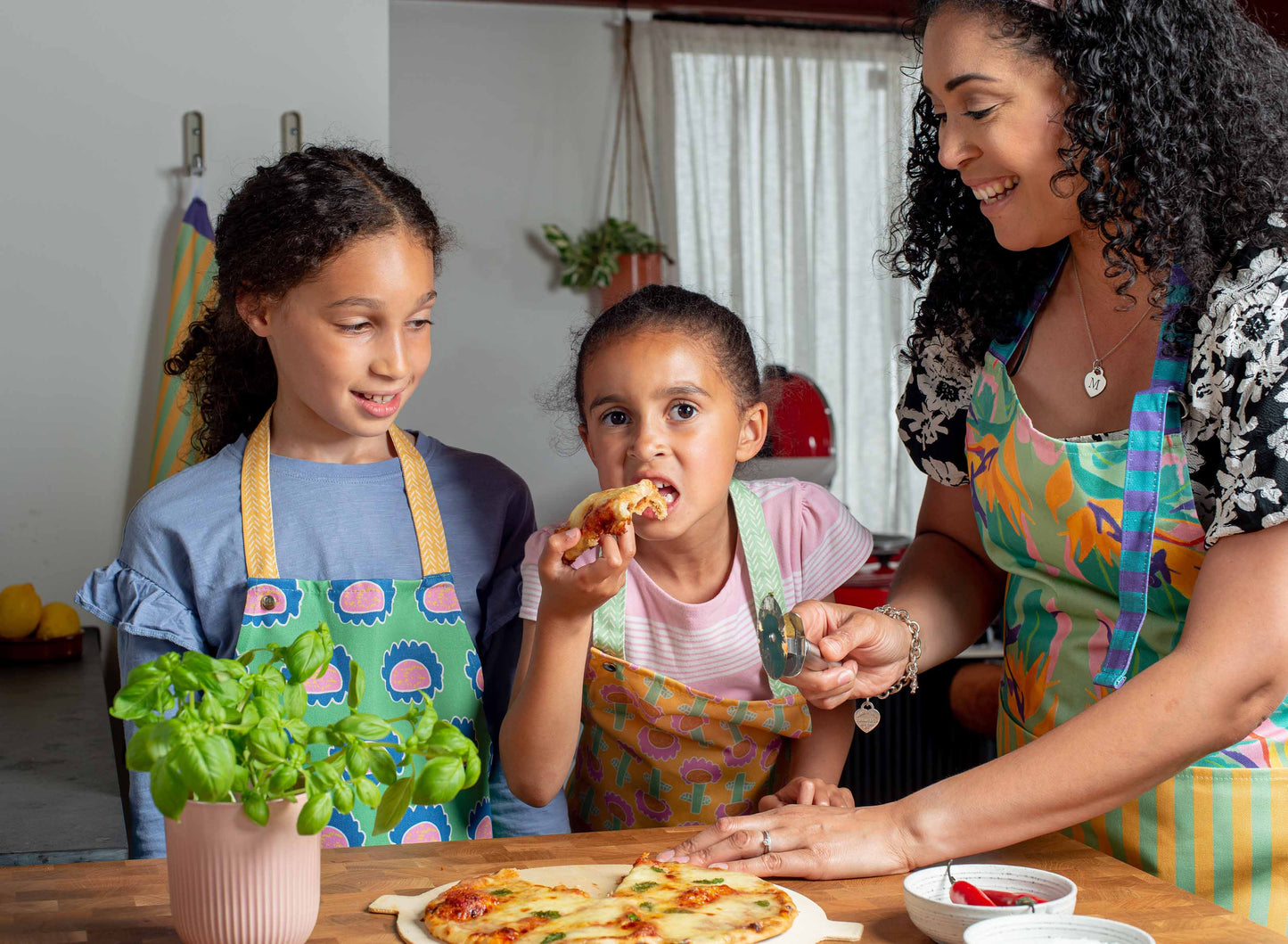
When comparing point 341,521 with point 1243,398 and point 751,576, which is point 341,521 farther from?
point 1243,398

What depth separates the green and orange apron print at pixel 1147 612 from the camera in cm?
115

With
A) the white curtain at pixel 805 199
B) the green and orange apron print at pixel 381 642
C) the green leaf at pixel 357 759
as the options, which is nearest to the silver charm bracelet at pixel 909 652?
the green and orange apron print at pixel 381 642

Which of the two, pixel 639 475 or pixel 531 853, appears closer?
pixel 531 853

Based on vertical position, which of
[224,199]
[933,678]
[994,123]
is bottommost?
[933,678]

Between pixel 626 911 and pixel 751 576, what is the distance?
675mm

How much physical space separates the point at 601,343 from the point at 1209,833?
0.86 m

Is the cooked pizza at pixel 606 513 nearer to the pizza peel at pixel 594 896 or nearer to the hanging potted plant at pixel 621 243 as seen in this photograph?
the pizza peel at pixel 594 896

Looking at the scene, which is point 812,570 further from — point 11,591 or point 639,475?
point 11,591

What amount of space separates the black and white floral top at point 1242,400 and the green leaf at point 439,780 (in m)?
0.69

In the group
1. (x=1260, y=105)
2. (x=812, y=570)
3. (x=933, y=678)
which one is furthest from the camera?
(x=933, y=678)

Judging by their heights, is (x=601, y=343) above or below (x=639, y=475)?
above

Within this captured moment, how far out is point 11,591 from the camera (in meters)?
2.08

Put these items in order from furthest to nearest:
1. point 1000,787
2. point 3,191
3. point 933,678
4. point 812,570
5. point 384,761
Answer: point 3,191
point 933,678
point 812,570
point 1000,787
point 384,761

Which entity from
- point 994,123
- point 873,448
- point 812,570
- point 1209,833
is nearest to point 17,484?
point 812,570
